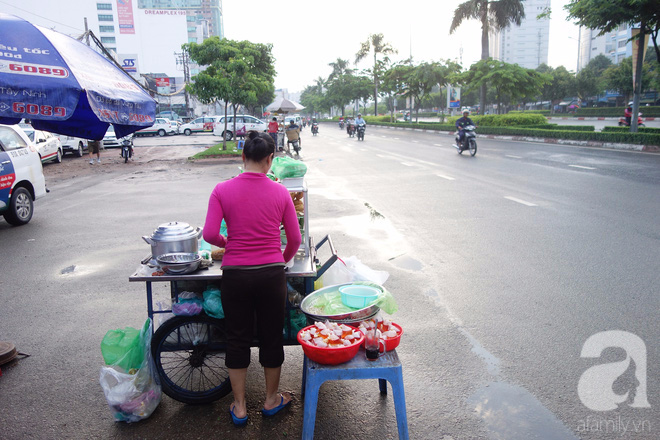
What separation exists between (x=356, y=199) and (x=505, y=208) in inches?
124

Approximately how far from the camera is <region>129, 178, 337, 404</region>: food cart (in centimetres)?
325

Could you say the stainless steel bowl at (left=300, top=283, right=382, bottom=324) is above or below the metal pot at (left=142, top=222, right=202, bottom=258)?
below

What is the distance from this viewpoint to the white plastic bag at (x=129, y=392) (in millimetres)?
3053

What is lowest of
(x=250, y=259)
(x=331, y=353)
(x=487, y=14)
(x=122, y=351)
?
(x=122, y=351)

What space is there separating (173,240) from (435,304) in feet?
8.97

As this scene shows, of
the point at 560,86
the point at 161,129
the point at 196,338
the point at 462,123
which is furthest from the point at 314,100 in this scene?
the point at 196,338

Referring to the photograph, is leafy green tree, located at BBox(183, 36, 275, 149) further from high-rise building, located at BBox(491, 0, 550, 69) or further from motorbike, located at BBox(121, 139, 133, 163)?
high-rise building, located at BBox(491, 0, 550, 69)

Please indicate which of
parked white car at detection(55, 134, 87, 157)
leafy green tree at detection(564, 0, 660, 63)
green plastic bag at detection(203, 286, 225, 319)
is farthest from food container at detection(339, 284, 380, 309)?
parked white car at detection(55, 134, 87, 157)

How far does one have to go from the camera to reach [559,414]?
308 centimetres

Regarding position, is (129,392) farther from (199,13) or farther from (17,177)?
(199,13)

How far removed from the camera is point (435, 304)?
16.2 ft

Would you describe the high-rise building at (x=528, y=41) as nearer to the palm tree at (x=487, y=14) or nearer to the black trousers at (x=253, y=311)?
the palm tree at (x=487, y=14)

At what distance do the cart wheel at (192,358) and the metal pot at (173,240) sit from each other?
0.45 m

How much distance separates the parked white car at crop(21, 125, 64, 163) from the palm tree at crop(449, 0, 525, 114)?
27.1 meters
